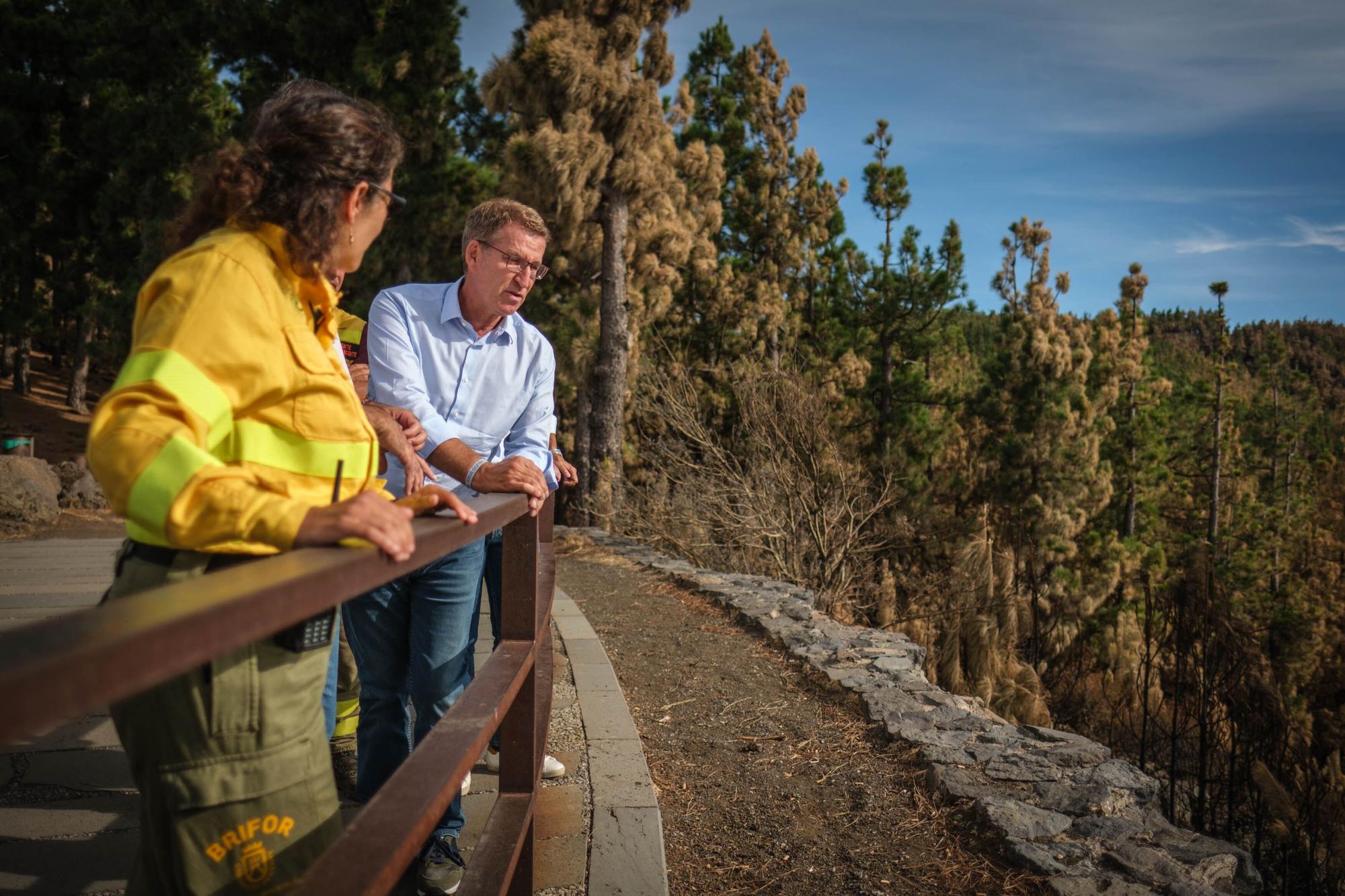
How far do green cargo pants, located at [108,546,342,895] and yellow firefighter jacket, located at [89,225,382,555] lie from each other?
15cm

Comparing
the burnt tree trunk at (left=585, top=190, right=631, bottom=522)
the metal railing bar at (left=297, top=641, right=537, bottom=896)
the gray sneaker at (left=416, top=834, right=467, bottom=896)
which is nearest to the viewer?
the metal railing bar at (left=297, top=641, right=537, bottom=896)

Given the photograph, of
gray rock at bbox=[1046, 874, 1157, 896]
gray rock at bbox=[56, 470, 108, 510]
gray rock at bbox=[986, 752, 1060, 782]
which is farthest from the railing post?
gray rock at bbox=[56, 470, 108, 510]

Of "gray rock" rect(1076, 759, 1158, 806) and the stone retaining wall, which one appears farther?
"gray rock" rect(1076, 759, 1158, 806)

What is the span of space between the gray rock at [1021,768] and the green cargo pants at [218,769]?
358 centimetres

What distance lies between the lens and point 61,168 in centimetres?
2350

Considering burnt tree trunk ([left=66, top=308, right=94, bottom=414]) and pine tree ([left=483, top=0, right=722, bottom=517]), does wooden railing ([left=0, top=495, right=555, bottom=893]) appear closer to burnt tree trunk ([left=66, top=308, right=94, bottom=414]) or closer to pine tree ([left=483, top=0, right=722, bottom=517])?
pine tree ([left=483, top=0, right=722, bottom=517])

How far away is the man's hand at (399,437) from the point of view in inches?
87.2

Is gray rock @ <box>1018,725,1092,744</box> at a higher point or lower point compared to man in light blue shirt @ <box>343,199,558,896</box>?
lower

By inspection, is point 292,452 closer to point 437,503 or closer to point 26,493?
point 437,503

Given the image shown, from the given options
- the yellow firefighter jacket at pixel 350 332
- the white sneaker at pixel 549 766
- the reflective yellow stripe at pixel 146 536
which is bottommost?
the white sneaker at pixel 549 766

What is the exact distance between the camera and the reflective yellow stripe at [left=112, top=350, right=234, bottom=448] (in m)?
1.15

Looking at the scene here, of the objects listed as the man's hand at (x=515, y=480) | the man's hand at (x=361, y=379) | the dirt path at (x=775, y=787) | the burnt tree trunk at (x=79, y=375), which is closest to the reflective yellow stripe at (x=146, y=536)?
the man's hand at (x=515, y=480)

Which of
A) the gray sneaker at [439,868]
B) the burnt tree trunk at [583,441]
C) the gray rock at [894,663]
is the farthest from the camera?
the burnt tree trunk at [583,441]

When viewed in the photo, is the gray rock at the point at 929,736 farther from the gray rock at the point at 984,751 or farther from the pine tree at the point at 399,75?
the pine tree at the point at 399,75
